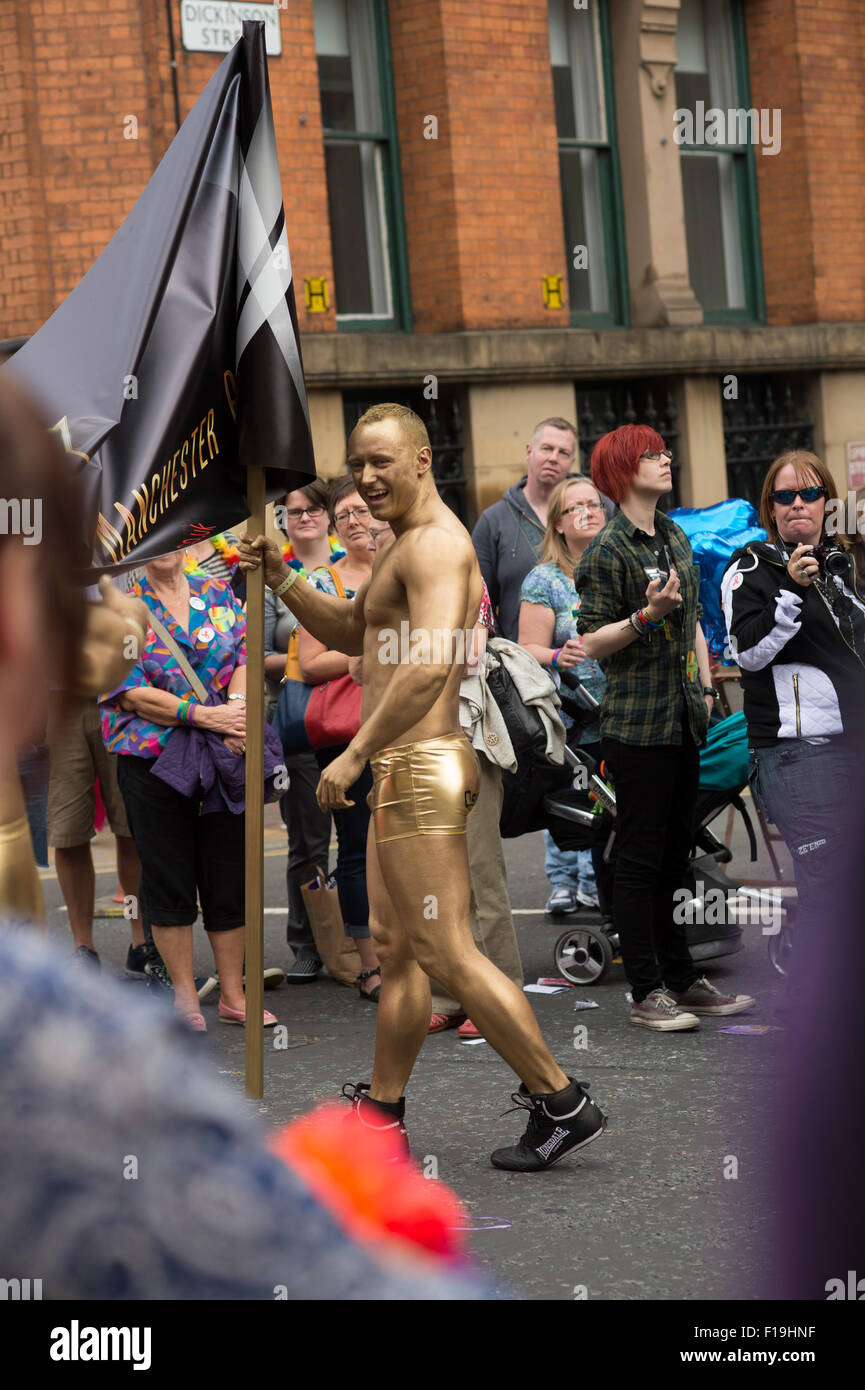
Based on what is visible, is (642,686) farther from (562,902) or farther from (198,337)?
(562,902)

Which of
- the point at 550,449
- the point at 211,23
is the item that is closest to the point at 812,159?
the point at 211,23

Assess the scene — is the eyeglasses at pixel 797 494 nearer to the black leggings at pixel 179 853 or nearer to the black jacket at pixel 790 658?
the black jacket at pixel 790 658

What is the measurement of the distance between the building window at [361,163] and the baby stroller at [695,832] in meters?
8.79

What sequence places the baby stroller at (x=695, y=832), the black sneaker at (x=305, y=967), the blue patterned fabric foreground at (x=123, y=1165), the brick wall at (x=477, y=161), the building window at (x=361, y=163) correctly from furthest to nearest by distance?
the building window at (x=361, y=163) < the brick wall at (x=477, y=161) < the black sneaker at (x=305, y=967) < the baby stroller at (x=695, y=832) < the blue patterned fabric foreground at (x=123, y=1165)

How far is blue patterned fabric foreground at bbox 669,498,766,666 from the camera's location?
9.91 metres

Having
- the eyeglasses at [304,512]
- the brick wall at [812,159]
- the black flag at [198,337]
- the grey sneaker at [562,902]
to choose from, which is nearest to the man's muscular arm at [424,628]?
the black flag at [198,337]

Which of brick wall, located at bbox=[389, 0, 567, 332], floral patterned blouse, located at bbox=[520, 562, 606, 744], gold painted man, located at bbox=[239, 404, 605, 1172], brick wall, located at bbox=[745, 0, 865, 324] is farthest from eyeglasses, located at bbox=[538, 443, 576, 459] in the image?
brick wall, located at bbox=[745, 0, 865, 324]

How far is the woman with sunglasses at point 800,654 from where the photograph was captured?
5988mm

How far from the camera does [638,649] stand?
20.4 feet

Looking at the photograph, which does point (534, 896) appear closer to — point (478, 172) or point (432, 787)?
point (432, 787)

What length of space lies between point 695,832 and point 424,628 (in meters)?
2.71
